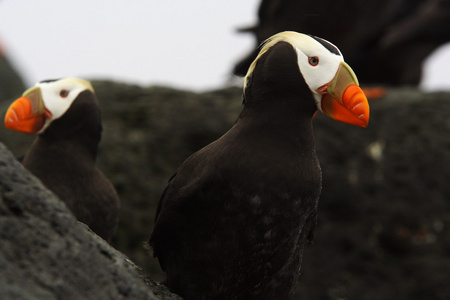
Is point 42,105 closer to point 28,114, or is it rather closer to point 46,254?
point 28,114

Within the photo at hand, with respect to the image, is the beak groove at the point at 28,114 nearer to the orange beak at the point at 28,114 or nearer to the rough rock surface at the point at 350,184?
the orange beak at the point at 28,114

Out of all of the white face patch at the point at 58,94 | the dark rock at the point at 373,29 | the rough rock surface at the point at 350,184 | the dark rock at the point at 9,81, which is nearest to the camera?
the white face patch at the point at 58,94

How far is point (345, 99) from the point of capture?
2660 millimetres

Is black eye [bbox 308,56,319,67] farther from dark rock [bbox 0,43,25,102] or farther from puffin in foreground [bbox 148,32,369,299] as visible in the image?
dark rock [bbox 0,43,25,102]

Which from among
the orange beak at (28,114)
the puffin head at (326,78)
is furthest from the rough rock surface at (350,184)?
the puffin head at (326,78)

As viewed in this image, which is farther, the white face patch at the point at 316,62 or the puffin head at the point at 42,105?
the puffin head at the point at 42,105

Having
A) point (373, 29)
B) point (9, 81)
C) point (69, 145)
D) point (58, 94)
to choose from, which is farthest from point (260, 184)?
point (9, 81)

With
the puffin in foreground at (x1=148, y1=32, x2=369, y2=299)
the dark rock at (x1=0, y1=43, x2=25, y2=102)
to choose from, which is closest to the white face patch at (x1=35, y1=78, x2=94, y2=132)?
the puffin in foreground at (x1=148, y1=32, x2=369, y2=299)

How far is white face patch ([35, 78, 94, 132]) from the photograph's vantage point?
11.9 ft

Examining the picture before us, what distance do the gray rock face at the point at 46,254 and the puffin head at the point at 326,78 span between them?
1068 millimetres

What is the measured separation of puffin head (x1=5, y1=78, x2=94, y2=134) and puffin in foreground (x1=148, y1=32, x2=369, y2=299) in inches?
44.4

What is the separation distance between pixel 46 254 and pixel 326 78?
4.50ft

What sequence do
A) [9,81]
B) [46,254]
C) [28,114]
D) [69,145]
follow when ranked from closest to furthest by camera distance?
[46,254], [28,114], [69,145], [9,81]

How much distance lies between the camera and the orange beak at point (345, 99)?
104 inches
